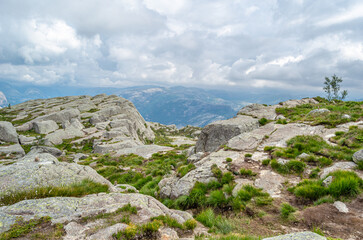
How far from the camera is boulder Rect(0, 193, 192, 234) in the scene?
6492 mm

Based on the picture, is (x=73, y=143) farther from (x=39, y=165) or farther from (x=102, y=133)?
→ (x=39, y=165)

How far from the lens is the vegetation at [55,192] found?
7.83 meters

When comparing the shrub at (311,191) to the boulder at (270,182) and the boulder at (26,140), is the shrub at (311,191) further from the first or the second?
the boulder at (26,140)

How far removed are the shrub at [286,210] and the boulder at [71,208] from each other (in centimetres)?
475

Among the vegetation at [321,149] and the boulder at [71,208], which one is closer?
the boulder at [71,208]

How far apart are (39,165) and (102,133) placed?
148 feet

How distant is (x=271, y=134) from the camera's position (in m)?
19.4

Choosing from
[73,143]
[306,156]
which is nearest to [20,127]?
[73,143]

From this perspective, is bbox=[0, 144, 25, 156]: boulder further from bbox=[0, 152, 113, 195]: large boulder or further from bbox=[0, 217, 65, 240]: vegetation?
bbox=[0, 217, 65, 240]: vegetation

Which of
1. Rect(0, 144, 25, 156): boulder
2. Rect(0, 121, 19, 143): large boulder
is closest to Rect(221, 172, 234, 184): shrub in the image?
Rect(0, 144, 25, 156): boulder

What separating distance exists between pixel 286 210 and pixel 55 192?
11603mm

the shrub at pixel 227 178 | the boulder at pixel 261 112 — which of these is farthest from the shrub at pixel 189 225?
the boulder at pixel 261 112

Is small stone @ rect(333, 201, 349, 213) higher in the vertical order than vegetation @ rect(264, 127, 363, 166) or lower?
lower

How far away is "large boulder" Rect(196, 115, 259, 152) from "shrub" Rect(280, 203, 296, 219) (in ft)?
47.5
